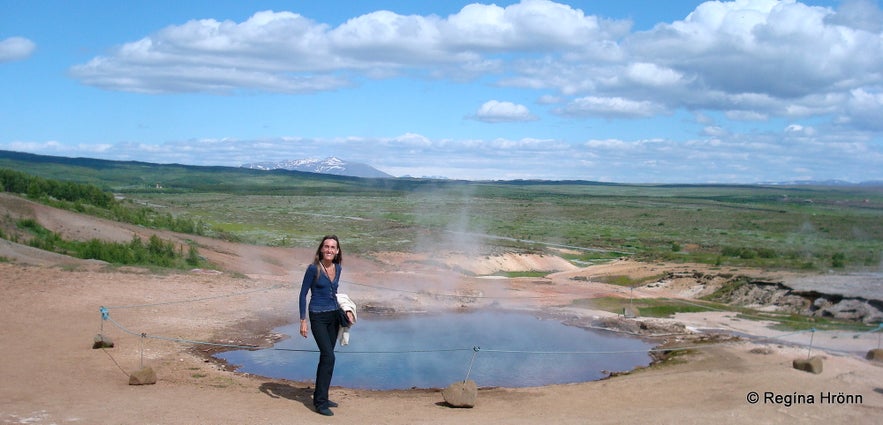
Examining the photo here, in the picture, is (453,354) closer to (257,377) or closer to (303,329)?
(257,377)

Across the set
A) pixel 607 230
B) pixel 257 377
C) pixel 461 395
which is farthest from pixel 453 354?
pixel 607 230

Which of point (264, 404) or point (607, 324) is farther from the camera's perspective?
point (607, 324)

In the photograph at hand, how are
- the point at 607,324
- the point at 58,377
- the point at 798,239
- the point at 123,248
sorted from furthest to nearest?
the point at 798,239, the point at 123,248, the point at 607,324, the point at 58,377

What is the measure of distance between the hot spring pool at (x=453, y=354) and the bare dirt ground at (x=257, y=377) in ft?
2.44

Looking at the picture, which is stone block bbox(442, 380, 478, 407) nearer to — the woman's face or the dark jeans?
the dark jeans

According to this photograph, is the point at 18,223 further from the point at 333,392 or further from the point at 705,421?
the point at 705,421

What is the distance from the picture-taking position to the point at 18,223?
2491 centimetres

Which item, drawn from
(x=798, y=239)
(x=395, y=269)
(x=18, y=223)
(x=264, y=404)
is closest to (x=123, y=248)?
(x=18, y=223)

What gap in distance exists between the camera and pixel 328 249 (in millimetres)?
8461

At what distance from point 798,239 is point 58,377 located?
48276 mm

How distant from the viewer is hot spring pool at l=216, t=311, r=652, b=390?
1245 centimetres

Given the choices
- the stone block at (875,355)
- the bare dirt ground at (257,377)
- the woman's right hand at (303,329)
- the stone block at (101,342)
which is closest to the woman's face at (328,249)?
the woman's right hand at (303,329)

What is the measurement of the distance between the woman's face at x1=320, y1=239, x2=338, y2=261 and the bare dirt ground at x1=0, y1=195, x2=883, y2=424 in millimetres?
1848

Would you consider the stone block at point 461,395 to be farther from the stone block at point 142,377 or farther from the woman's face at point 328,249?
the stone block at point 142,377
